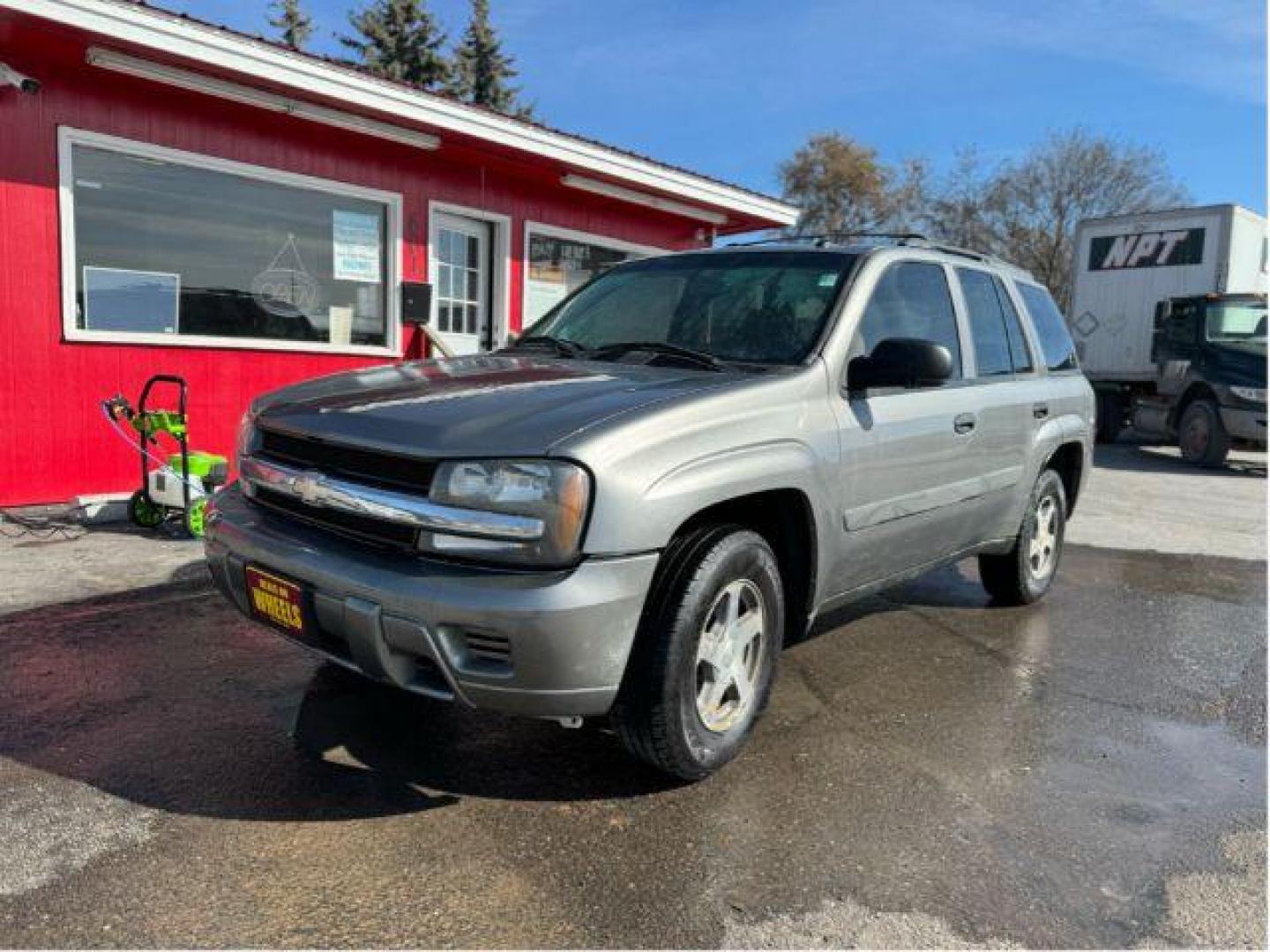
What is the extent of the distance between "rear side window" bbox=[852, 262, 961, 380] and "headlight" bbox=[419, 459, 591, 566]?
160 centimetres

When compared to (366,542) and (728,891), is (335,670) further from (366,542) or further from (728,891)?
(728,891)

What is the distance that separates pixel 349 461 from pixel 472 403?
41 centimetres

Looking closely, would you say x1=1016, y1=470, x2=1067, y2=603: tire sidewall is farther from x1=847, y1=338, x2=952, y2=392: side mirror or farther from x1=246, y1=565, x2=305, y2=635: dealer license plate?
x1=246, y1=565, x2=305, y2=635: dealer license plate

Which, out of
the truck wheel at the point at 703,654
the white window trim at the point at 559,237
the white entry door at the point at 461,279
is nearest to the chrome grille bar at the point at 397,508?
the truck wheel at the point at 703,654

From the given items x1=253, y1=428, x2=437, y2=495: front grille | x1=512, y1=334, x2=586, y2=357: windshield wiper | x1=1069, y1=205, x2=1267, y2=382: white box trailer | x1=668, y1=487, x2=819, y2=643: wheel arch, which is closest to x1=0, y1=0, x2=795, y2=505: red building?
x1=512, y1=334, x2=586, y2=357: windshield wiper

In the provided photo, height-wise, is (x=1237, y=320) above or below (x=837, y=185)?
below

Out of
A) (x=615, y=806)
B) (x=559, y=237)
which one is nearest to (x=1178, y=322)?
(x=559, y=237)

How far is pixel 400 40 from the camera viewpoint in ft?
124

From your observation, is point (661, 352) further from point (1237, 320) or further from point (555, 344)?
point (1237, 320)

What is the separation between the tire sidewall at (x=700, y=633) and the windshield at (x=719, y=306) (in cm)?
83

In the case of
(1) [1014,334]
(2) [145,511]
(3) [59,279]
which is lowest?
(2) [145,511]

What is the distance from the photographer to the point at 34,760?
319cm

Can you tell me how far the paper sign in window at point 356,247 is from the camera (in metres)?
8.34

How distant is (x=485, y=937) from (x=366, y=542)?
1141mm
